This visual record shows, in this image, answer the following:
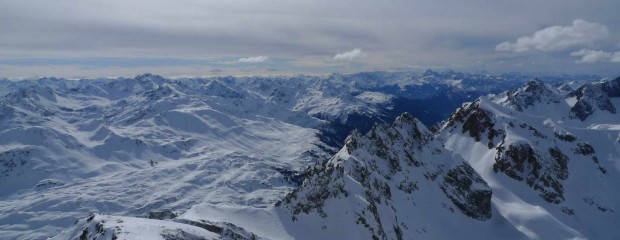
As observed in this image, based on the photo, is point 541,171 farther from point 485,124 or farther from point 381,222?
point 381,222

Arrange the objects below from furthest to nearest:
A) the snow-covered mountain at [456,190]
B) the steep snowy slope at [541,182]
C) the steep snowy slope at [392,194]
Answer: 1. the steep snowy slope at [541,182]
2. the snow-covered mountain at [456,190]
3. the steep snowy slope at [392,194]

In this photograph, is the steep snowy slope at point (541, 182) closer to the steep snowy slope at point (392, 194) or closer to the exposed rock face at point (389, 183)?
the exposed rock face at point (389, 183)

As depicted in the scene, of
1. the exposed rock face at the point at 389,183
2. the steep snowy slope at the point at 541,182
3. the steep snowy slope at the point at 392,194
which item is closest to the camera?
the steep snowy slope at the point at 392,194

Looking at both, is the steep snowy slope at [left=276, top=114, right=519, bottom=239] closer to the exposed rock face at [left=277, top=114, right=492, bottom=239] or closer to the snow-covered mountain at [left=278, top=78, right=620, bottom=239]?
the exposed rock face at [left=277, top=114, right=492, bottom=239]

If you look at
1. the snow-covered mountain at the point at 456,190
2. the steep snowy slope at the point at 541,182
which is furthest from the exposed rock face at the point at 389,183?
the steep snowy slope at the point at 541,182

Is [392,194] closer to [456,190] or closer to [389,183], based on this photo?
[389,183]

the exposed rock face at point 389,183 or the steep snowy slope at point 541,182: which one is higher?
the exposed rock face at point 389,183

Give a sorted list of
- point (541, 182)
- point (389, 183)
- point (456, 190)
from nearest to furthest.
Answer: point (389, 183)
point (456, 190)
point (541, 182)

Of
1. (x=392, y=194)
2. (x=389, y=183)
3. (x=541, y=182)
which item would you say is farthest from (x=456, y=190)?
(x=541, y=182)

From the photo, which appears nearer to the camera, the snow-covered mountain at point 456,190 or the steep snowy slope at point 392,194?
the steep snowy slope at point 392,194
